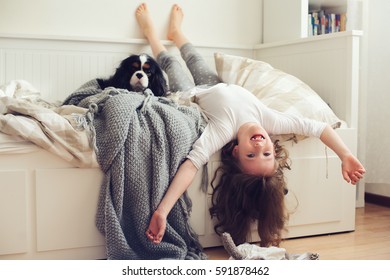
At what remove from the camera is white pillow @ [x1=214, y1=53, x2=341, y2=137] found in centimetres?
166

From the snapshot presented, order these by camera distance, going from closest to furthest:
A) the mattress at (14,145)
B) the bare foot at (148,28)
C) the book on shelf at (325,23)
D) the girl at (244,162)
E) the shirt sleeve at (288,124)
Answer: the mattress at (14,145) < the girl at (244,162) < the shirt sleeve at (288,124) < the bare foot at (148,28) < the book on shelf at (325,23)

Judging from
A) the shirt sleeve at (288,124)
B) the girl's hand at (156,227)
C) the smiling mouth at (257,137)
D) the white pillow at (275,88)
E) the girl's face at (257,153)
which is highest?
the white pillow at (275,88)

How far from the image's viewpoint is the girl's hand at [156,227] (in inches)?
50.9

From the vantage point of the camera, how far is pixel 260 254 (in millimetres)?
1363

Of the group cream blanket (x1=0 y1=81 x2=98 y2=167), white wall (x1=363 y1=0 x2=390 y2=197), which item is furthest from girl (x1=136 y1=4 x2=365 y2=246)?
white wall (x1=363 y1=0 x2=390 y2=197)

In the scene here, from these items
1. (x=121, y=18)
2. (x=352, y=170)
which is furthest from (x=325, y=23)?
(x=352, y=170)

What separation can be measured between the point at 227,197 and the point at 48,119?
512 mm

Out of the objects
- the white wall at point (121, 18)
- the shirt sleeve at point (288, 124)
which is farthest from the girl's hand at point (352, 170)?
the white wall at point (121, 18)

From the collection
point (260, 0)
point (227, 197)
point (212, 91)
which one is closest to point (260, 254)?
point (227, 197)

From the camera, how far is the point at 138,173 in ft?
4.32

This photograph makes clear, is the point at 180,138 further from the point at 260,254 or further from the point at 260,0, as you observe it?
the point at 260,0

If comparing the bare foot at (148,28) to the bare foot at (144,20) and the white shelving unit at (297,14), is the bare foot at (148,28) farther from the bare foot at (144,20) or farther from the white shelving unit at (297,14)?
the white shelving unit at (297,14)
